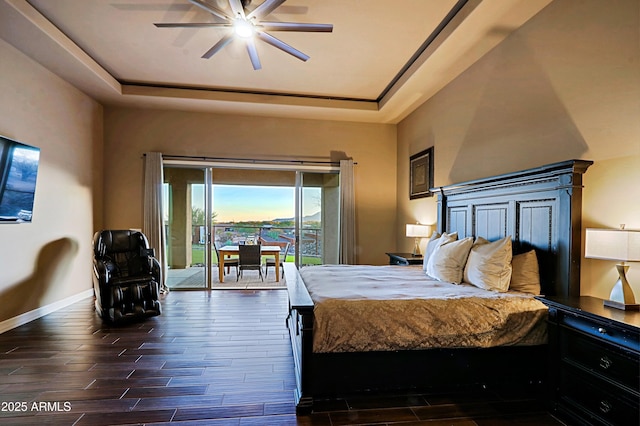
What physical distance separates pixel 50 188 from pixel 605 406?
224 inches

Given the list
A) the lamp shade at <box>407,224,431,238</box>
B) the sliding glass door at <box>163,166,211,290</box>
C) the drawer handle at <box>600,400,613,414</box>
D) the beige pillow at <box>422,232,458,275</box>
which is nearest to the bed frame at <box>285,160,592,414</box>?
the drawer handle at <box>600,400,613,414</box>

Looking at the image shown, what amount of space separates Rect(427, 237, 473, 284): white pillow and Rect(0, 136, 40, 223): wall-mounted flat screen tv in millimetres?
4410

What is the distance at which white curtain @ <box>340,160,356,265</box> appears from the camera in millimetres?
5551

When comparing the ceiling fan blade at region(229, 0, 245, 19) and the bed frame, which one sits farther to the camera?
the ceiling fan blade at region(229, 0, 245, 19)

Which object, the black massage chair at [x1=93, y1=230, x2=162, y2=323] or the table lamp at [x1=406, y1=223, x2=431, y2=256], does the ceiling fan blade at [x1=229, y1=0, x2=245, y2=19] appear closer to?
the black massage chair at [x1=93, y1=230, x2=162, y2=323]

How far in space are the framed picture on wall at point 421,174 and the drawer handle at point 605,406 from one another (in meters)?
3.07

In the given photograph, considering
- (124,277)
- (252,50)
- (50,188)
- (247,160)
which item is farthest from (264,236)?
(252,50)

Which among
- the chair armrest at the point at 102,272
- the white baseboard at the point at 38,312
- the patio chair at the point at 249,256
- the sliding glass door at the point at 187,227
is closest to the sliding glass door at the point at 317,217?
the patio chair at the point at 249,256

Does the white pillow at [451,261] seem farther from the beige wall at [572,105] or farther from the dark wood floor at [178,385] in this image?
the dark wood floor at [178,385]

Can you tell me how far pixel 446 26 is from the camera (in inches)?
120

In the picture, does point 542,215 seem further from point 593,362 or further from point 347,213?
point 347,213

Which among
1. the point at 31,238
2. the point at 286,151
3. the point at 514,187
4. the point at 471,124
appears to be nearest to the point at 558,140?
the point at 514,187

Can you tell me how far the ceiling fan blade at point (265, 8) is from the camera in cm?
240

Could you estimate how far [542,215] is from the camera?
2.48 m
